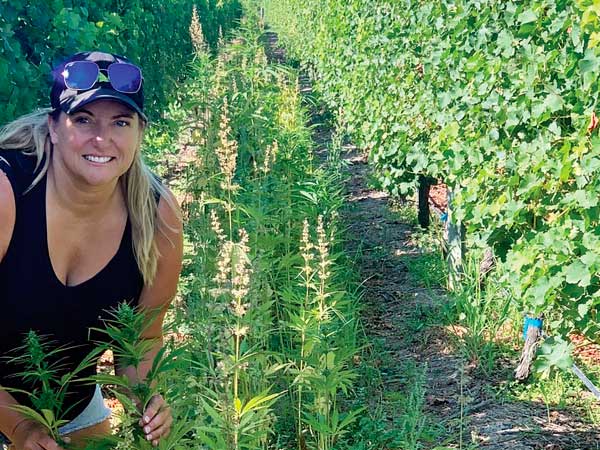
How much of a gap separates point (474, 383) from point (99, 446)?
314cm

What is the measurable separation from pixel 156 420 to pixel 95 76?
3.34 feet

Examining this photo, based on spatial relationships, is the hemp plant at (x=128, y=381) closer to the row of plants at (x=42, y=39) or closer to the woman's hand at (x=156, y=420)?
the woman's hand at (x=156, y=420)

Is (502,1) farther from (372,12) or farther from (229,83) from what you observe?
(372,12)

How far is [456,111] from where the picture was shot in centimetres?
465

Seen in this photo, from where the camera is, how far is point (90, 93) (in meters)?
2.28

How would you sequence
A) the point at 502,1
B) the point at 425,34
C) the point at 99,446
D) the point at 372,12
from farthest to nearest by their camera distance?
the point at 372,12 → the point at 425,34 → the point at 502,1 → the point at 99,446

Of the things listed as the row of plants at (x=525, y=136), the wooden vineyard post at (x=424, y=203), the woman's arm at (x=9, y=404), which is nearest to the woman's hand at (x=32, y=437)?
the woman's arm at (x=9, y=404)

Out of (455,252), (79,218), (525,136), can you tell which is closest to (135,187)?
(79,218)

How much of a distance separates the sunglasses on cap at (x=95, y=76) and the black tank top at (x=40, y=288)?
0.28m

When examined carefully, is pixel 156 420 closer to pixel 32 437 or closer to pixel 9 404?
pixel 32 437

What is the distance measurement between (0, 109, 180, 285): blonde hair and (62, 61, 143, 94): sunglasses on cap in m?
0.16

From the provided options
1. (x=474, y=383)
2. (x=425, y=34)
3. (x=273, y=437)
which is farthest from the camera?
(x=425, y=34)

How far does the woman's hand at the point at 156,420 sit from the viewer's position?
195 cm

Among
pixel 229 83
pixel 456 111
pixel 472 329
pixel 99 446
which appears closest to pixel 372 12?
pixel 229 83
